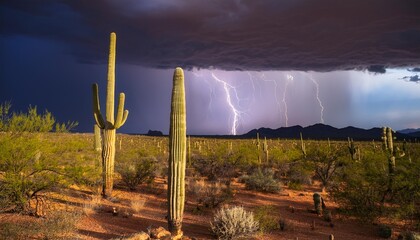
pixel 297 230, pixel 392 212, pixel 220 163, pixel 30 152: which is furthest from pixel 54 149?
pixel 220 163

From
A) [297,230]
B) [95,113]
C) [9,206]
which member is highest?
[95,113]

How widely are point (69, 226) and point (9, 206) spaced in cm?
248

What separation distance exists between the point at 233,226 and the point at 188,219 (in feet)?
10.3

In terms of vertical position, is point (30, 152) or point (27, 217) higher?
point (30, 152)

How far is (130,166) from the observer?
20109 mm

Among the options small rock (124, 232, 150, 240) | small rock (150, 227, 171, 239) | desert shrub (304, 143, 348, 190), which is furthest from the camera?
desert shrub (304, 143, 348, 190)

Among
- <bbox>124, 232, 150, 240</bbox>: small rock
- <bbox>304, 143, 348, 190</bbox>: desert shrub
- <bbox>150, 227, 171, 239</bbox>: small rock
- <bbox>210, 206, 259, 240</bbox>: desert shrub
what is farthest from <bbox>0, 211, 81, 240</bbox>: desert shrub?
<bbox>304, 143, 348, 190</bbox>: desert shrub

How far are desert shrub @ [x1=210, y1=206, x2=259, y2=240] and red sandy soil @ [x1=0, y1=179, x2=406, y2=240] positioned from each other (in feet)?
1.72

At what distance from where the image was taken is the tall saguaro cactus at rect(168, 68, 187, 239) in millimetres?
11180

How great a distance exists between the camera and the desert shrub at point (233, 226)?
10.7 m

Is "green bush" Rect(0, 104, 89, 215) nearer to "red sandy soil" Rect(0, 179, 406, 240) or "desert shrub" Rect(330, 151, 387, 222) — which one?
"red sandy soil" Rect(0, 179, 406, 240)

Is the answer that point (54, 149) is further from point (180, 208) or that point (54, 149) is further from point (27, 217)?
point (180, 208)

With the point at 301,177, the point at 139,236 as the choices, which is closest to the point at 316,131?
the point at 301,177

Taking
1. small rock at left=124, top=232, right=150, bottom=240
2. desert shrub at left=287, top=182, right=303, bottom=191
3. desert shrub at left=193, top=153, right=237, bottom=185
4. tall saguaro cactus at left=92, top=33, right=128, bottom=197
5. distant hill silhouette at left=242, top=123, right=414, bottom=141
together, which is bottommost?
desert shrub at left=287, top=182, right=303, bottom=191
